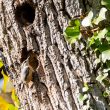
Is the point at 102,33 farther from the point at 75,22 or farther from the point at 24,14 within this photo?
the point at 24,14

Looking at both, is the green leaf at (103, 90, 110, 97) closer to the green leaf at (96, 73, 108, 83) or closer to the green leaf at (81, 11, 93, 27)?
the green leaf at (96, 73, 108, 83)

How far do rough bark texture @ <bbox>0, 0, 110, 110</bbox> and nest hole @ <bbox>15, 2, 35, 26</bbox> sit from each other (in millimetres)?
24

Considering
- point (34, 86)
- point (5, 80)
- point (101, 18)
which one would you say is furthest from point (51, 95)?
point (5, 80)

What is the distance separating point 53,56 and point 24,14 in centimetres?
35

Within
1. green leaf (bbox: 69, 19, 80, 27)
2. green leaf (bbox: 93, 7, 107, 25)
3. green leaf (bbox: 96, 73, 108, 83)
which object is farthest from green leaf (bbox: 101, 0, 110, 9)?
green leaf (bbox: 96, 73, 108, 83)

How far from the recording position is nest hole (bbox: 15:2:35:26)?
249 centimetres

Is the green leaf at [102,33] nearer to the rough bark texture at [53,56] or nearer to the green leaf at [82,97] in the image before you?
the rough bark texture at [53,56]

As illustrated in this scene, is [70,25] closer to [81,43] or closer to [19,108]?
[81,43]

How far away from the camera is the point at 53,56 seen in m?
2.36

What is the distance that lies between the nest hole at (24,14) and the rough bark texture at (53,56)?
0.08ft

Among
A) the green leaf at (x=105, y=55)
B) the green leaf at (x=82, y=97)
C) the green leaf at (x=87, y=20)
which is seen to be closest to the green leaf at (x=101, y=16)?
the green leaf at (x=87, y=20)

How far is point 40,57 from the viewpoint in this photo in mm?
2416

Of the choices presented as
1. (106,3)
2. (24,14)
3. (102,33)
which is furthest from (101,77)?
(24,14)

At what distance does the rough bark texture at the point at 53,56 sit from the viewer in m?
2.29
